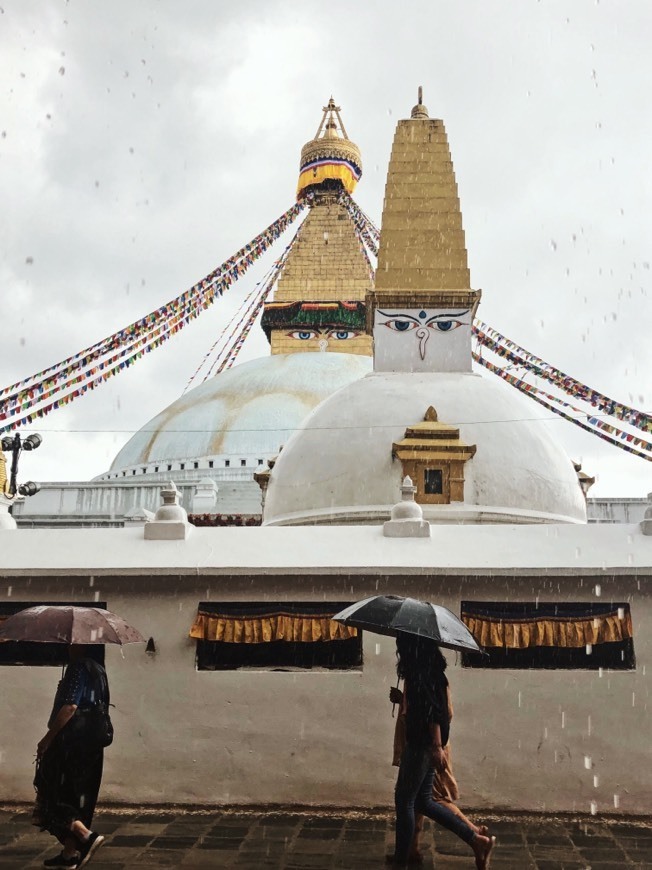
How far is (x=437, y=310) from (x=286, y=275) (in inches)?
738

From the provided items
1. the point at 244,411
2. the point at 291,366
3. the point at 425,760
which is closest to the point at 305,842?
the point at 425,760

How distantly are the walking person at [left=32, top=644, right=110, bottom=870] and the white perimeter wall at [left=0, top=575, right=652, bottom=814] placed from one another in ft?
6.51

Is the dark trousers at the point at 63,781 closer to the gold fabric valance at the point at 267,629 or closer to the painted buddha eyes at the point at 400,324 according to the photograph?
the gold fabric valance at the point at 267,629

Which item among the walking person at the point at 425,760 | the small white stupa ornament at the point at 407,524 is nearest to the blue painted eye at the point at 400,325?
the small white stupa ornament at the point at 407,524

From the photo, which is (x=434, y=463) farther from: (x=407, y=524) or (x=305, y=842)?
(x=305, y=842)

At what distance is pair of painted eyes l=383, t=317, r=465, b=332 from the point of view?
13.3 meters

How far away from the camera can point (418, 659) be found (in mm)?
5008

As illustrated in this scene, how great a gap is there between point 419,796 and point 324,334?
26.8m

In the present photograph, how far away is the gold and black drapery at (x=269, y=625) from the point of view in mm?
7027

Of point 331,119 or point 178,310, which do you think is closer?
point 178,310

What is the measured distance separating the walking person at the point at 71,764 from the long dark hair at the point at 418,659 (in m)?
1.89

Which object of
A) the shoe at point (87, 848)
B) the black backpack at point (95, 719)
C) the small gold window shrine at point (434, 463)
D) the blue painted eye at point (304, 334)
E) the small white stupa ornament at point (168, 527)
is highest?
the blue painted eye at point (304, 334)

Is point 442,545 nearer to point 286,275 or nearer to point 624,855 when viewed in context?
point 624,855

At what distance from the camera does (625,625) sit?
6.96 m
